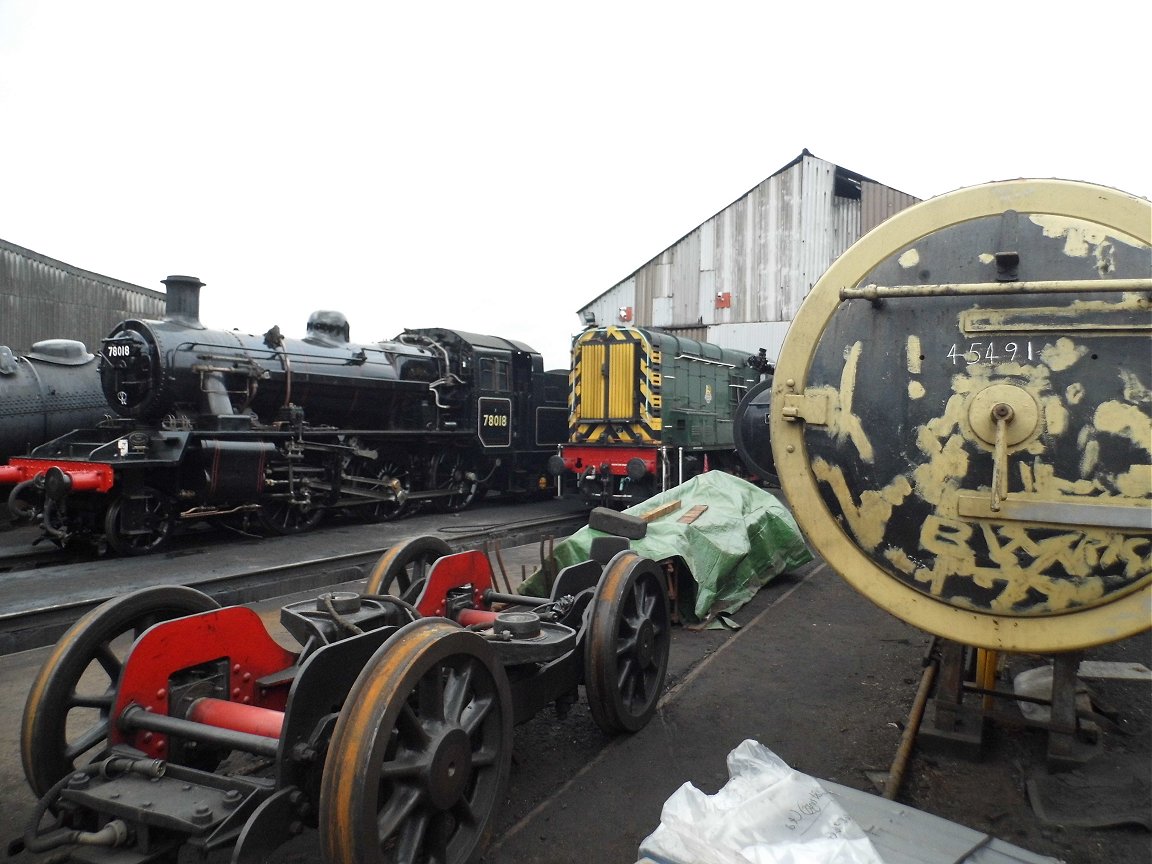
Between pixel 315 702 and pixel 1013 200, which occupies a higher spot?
pixel 1013 200

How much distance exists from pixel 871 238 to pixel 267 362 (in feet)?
29.1

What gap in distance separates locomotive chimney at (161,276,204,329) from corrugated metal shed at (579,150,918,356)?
1311cm

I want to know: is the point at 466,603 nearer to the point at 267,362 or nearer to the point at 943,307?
the point at 943,307

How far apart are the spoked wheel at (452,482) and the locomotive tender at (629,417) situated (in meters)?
1.88

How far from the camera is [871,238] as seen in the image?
2.69 m

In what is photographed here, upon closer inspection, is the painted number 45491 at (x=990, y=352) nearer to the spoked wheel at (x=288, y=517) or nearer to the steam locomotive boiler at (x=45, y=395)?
the spoked wheel at (x=288, y=517)

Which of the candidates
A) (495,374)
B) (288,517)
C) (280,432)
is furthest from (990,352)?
(495,374)

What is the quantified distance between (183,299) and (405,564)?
24.2 ft

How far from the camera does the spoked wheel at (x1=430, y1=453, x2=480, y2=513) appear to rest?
40.7ft

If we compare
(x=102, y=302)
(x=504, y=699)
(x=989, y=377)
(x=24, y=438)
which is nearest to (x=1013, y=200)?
(x=989, y=377)

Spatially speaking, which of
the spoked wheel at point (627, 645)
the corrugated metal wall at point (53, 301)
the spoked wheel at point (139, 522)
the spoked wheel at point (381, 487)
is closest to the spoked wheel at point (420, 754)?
the spoked wheel at point (627, 645)

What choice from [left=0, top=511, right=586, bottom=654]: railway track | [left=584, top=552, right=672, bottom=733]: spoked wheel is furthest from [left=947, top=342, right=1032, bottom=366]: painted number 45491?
[left=0, top=511, right=586, bottom=654]: railway track

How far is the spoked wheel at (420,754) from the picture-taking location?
6.94 ft

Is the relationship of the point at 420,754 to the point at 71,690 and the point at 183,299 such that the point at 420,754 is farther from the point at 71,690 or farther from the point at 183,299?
the point at 183,299
